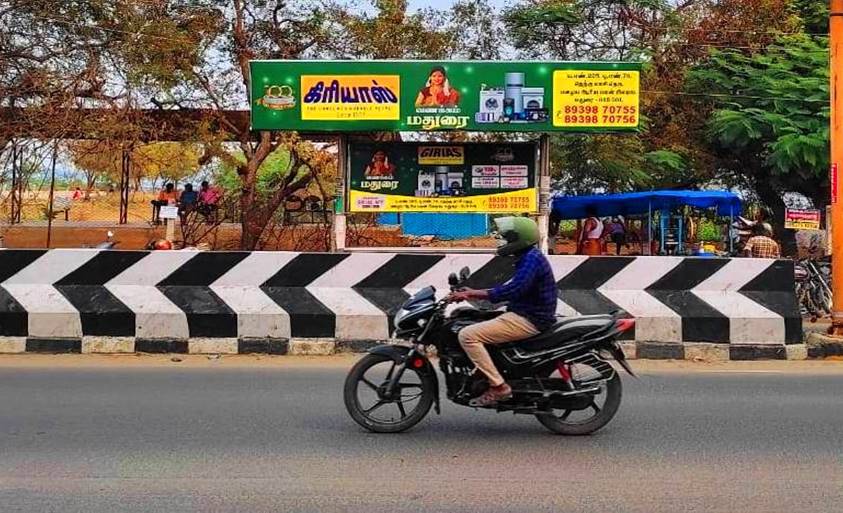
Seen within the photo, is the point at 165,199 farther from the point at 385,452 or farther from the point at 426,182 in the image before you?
the point at 385,452

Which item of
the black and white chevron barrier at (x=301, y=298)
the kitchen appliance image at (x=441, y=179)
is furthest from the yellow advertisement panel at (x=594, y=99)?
the black and white chevron barrier at (x=301, y=298)

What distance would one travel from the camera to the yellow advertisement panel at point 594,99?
1475 centimetres

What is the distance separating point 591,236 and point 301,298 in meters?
15.5

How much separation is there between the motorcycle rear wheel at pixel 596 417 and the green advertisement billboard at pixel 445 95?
8753mm

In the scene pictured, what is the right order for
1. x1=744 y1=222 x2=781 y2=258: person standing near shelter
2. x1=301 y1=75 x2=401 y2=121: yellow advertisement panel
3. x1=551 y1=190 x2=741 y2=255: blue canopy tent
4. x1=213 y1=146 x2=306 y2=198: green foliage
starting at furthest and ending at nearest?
x1=213 y1=146 x2=306 y2=198: green foliage → x1=551 y1=190 x2=741 y2=255: blue canopy tent → x1=744 y1=222 x2=781 y2=258: person standing near shelter → x1=301 y1=75 x2=401 y2=121: yellow advertisement panel

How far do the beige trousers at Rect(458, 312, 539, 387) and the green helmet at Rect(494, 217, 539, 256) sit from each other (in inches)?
19.6

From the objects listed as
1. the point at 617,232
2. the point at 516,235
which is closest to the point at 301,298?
the point at 516,235

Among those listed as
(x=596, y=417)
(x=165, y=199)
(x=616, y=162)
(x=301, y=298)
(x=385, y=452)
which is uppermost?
(x=616, y=162)

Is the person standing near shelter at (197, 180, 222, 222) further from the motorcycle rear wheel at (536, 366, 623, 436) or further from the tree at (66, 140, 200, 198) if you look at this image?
the motorcycle rear wheel at (536, 366, 623, 436)

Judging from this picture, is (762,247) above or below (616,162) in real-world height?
below

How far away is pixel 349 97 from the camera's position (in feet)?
48.8

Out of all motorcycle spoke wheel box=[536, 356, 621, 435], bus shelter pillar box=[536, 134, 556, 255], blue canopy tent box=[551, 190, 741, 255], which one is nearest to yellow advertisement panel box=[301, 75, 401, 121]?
bus shelter pillar box=[536, 134, 556, 255]

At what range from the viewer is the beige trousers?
6.34 meters

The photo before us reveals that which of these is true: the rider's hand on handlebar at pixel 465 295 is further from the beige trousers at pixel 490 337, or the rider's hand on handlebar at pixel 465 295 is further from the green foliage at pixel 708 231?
the green foliage at pixel 708 231
